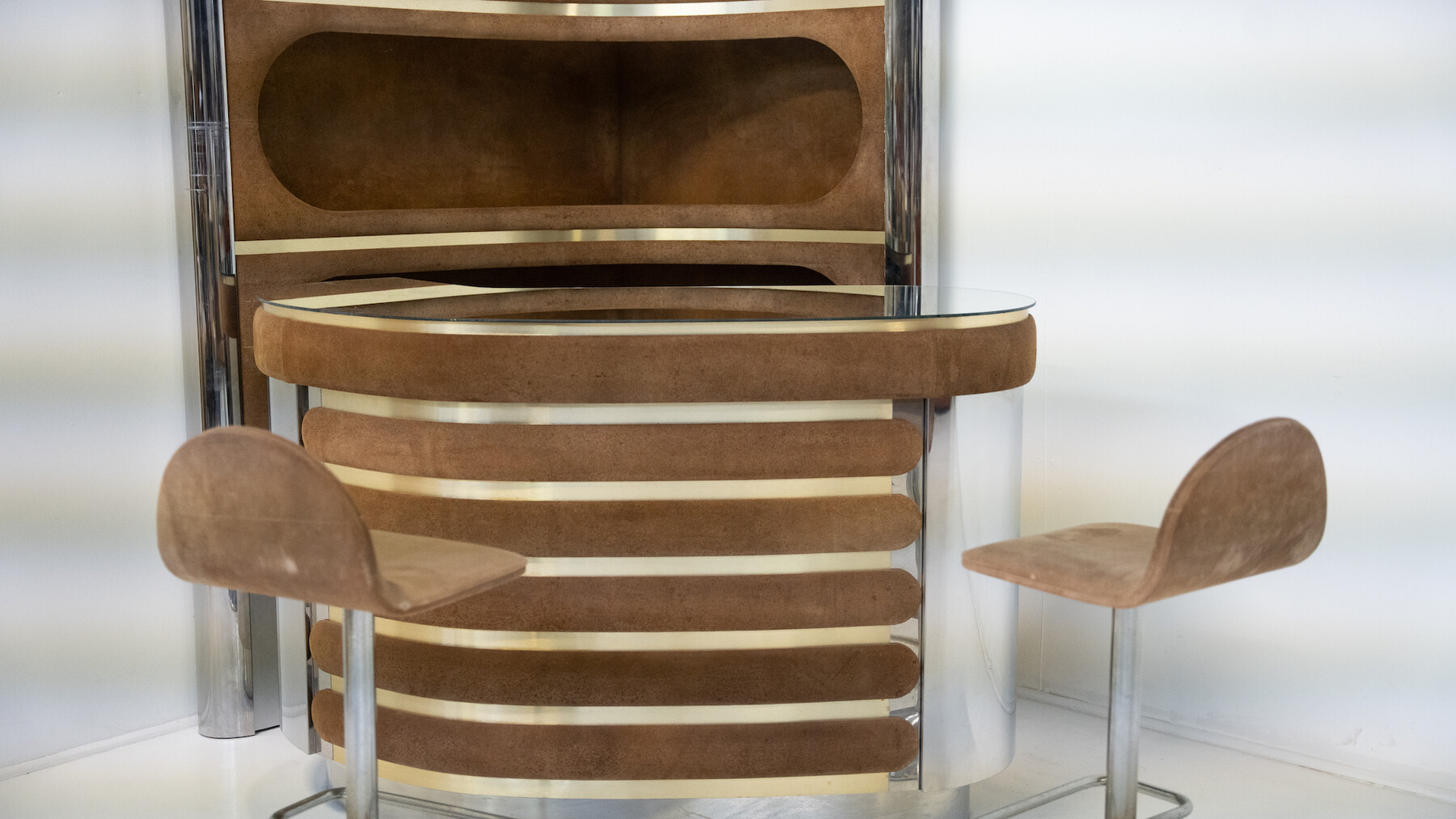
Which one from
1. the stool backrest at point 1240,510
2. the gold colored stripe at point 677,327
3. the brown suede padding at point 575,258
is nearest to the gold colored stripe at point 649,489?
the gold colored stripe at point 677,327

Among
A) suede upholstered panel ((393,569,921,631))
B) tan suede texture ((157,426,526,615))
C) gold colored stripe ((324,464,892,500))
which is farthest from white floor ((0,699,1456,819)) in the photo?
tan suede texture ((157,426,526,615))

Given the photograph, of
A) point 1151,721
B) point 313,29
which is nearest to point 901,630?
point 1151,721

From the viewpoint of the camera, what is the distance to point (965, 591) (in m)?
2.34

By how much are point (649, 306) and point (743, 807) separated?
3.39ft

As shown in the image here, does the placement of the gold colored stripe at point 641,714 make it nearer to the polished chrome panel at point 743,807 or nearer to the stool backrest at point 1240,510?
the polished chrome panel at point 743,807

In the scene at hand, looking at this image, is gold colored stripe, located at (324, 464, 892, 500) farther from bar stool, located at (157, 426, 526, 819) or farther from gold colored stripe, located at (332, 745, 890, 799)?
gold colored stripe, located at (332, 745, 890, 799)

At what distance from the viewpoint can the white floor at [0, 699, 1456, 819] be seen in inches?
106

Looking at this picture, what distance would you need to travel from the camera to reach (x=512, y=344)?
2.13 metres

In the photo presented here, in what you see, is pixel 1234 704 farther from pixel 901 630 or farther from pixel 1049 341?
pixel 901 630

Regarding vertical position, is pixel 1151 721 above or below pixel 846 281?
below

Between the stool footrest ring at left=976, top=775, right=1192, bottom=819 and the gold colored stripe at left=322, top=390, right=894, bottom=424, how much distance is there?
31.3 inches

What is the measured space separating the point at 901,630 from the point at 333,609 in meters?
0.97

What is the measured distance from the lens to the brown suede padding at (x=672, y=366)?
212 cm

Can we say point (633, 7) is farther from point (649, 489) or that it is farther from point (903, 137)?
point (649, 489)
